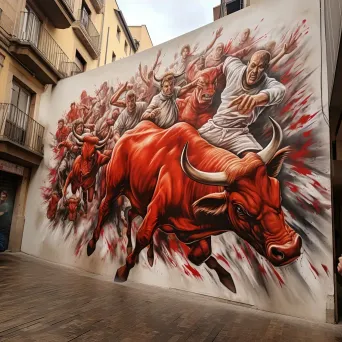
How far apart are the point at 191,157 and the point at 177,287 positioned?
10.2 ft

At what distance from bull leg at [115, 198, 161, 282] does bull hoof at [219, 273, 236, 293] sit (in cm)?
215

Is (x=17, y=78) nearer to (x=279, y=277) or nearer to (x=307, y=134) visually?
(x=307, y=134)

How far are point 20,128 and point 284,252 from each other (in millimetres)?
9657

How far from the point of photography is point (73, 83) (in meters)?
12.0

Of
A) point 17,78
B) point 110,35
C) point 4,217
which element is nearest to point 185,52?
point 17,78

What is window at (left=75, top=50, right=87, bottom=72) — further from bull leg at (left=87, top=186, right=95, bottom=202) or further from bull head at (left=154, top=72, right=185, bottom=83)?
bull leg at (left=87, top=186, right=95, bottom=202)

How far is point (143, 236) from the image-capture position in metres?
8.45

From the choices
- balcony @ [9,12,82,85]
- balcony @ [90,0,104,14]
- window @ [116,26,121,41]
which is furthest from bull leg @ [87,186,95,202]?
window @ [116,26,121,41]

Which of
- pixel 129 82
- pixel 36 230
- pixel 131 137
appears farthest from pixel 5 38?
pixel 36 230

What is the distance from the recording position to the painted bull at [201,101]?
8.20 metres

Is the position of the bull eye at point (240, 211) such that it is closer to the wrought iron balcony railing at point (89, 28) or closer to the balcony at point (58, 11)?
the balcony at point (58, 11)

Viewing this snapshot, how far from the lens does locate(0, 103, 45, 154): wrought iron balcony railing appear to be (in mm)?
10695

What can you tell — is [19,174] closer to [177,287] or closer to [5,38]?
[5,38]

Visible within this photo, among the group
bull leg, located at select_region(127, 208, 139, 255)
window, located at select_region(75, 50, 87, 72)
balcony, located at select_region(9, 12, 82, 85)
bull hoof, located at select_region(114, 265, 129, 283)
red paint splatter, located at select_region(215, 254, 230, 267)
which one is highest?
window, located at select_region(75, 50, 87, 72)
